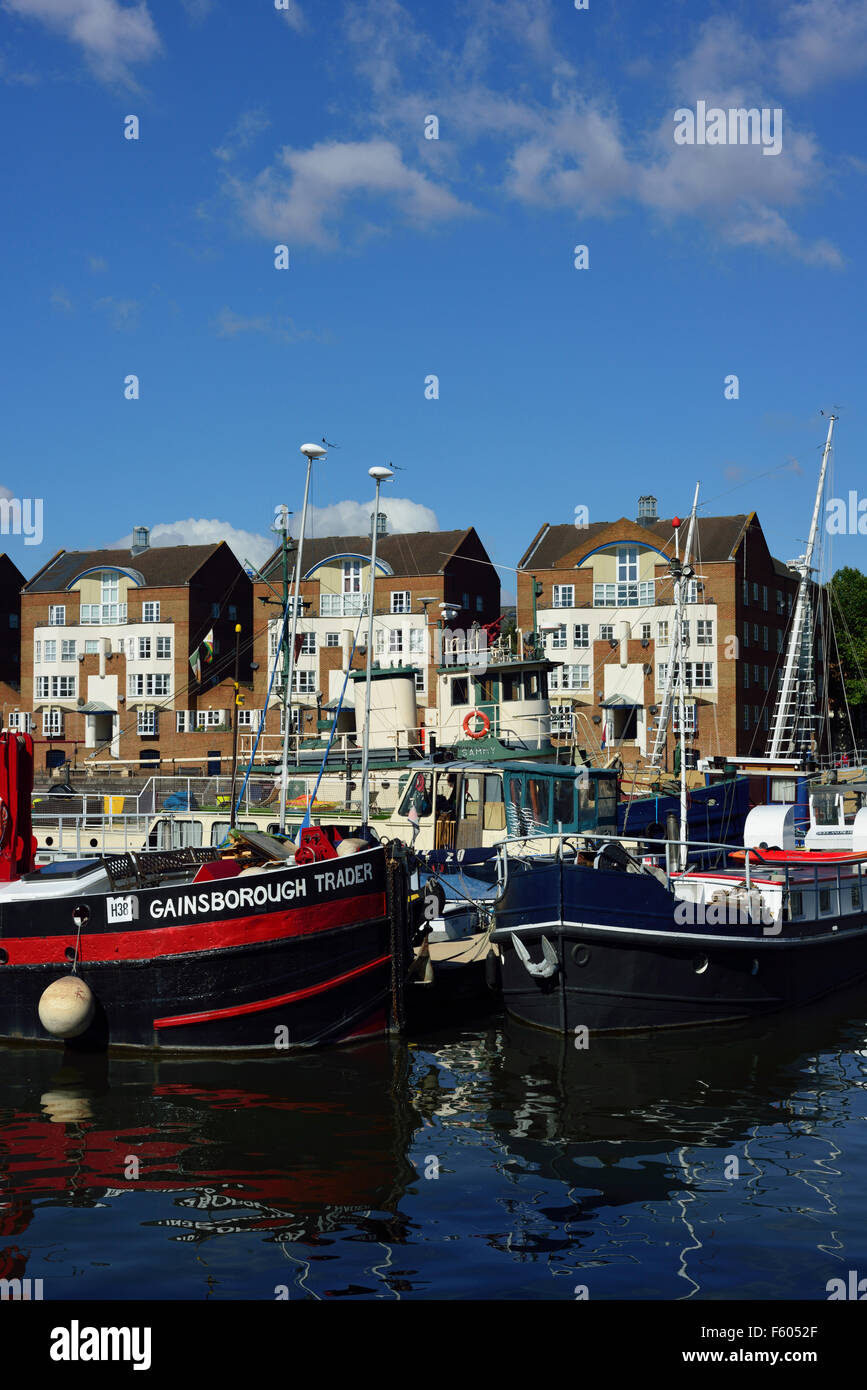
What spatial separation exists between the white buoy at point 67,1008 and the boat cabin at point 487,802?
11211 millimetres

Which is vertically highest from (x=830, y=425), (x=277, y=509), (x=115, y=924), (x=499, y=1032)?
(x=830, y=425)

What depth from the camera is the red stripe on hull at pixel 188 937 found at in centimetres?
1645

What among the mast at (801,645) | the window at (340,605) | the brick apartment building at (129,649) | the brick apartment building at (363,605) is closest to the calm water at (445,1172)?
the mast at (801,645)

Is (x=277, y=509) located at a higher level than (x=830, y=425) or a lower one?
lower

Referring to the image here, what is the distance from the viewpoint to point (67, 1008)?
53.2ft

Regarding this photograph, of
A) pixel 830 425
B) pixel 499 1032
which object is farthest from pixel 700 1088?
pixel 830 425

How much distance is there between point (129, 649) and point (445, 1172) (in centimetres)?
6535

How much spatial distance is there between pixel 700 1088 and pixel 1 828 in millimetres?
11668

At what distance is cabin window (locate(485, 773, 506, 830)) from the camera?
27.2 meters

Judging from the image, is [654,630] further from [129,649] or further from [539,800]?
[539,800]

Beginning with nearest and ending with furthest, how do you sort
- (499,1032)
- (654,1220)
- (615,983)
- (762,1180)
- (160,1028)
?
(654,1220), (762,1180), (160,1028), (615,983), (499,1032)
